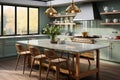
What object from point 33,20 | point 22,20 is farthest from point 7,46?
point 33,20

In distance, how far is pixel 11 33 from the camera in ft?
26.6

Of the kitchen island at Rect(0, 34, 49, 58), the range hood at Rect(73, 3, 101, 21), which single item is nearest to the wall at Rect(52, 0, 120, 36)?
the range hood at Rect(73, 3, 101, 21)

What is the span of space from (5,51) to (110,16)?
4.59 metres

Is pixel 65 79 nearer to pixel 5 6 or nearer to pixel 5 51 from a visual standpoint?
pixel 5 51

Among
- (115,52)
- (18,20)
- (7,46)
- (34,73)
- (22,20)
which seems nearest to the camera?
(34,73)

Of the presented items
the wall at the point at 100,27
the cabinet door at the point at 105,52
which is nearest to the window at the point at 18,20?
the wall at the point at 100,27

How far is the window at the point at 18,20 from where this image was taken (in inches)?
309

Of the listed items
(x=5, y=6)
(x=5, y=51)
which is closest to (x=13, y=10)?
(x=5, y=6)

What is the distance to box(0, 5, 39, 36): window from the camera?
7.84 m

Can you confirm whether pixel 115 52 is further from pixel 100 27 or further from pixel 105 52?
pixel 100 27

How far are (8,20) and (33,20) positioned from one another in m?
1.43

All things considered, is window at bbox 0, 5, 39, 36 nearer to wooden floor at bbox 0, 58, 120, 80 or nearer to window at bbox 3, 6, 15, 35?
window at bbox 3, 6, 15, 35

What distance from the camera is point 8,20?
800 centimetres

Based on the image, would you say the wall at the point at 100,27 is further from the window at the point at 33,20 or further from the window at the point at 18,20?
the window at the point at 18,20
